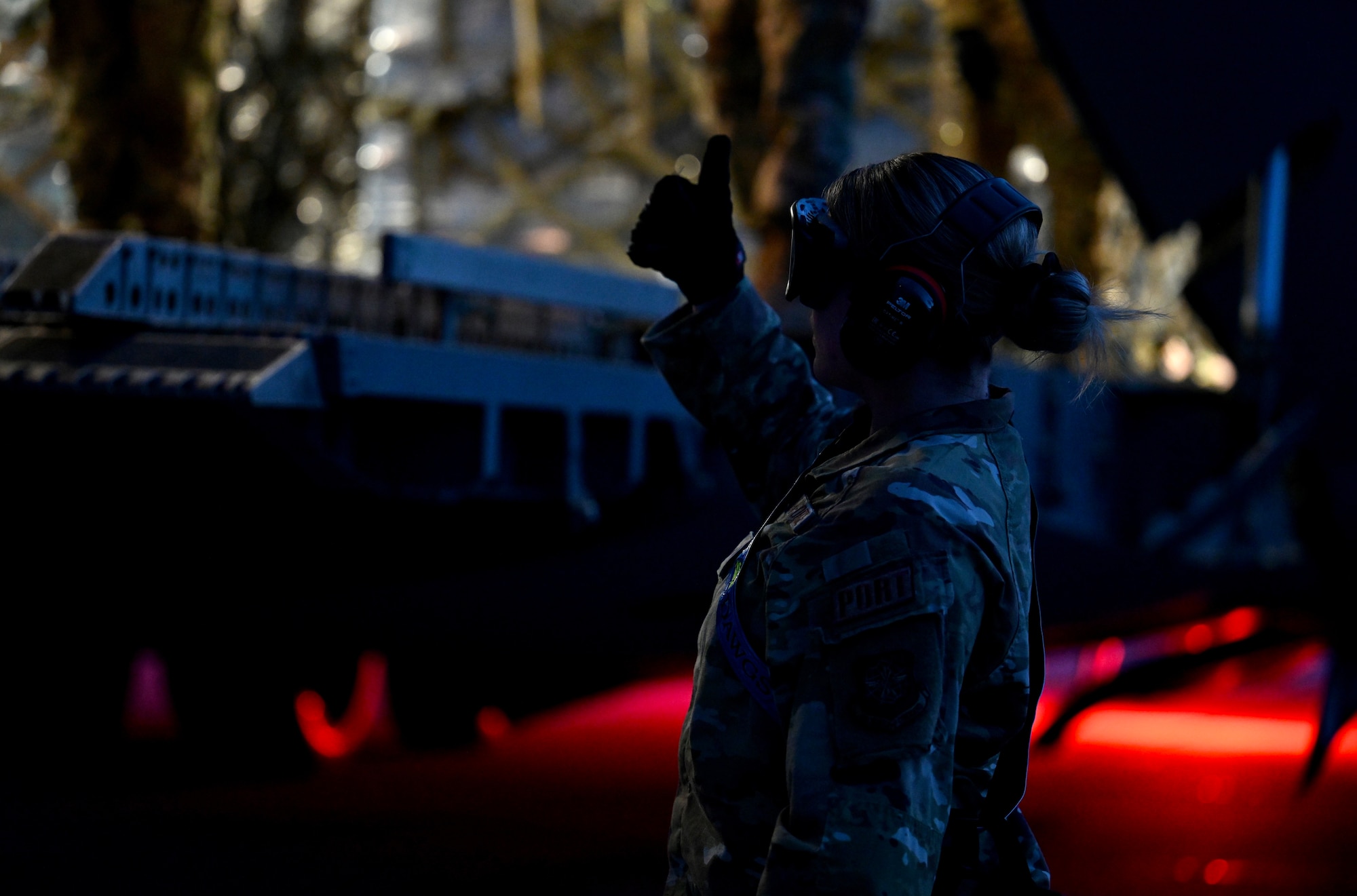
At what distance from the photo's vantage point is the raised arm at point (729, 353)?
6.79ft

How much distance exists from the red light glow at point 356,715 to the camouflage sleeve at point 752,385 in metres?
4.03

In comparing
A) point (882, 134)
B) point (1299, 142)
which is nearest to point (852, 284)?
point (1299, 142)

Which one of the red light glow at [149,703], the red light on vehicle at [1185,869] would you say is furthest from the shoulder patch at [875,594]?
the red light glow at [149,703]

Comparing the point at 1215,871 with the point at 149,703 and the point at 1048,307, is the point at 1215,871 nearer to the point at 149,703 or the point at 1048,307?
the point at 1048,307

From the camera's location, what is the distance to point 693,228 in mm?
2064

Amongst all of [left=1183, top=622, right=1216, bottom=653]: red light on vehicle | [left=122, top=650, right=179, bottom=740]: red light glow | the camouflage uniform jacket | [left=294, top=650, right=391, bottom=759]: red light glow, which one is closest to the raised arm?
the camouflage uniform jacket

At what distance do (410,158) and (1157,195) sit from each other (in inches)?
708

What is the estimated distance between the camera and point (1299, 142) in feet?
20.0

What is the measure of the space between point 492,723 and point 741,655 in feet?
17.0

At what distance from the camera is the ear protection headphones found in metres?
1.47

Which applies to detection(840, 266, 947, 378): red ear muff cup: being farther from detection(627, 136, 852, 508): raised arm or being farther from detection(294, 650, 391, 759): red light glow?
detection(294, 650, 391, 759): red light glow

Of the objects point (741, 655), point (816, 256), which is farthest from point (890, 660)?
point (816, 256)

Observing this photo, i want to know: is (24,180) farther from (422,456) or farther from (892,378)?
(892,378)

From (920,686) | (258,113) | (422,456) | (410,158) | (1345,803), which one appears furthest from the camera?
(410,158)
